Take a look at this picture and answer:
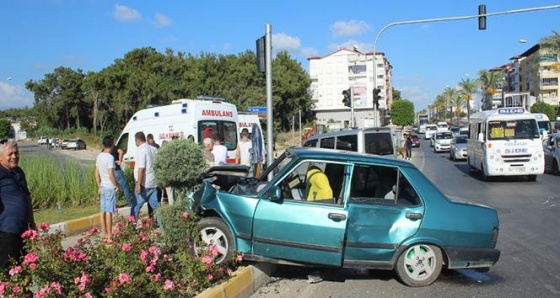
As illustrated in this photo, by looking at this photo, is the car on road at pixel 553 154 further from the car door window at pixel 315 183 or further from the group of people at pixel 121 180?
the car door window at pixel 315 183

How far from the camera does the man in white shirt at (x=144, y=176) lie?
30.4ft

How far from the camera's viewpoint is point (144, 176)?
938 centimetres

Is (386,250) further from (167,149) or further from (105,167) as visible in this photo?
(105,167)

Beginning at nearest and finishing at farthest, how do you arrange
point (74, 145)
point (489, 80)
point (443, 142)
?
point (443, 142), point (74, 145), point (489, 80)

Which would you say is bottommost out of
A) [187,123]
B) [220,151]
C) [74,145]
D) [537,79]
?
[74,145]

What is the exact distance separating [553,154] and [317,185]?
1861 centimetres

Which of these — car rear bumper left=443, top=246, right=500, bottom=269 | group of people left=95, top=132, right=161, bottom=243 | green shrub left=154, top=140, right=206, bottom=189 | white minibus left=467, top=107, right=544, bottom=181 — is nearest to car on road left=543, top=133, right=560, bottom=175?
white minibus left=467, top=107, right=544, bottom=181

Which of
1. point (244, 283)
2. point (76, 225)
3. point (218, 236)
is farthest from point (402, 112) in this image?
point (244, 283)

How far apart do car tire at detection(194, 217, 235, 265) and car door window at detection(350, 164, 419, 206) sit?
1542mm

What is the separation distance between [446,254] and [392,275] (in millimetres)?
867

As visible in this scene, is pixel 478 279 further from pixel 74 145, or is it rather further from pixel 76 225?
pixel 74 145

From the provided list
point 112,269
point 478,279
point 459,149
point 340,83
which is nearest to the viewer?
point 112,269

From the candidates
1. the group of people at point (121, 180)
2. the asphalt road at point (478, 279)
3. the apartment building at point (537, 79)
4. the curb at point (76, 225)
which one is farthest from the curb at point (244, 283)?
the apartment building at point (537, 79)

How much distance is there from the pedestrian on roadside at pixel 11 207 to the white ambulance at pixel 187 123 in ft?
27.3
